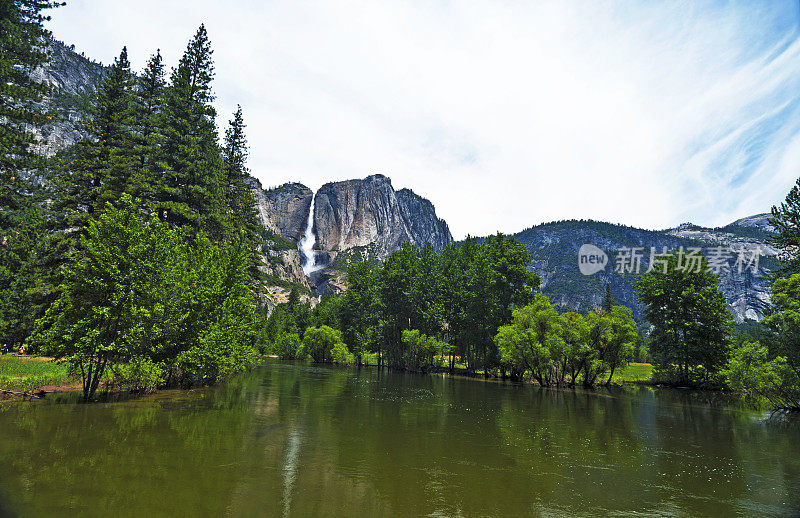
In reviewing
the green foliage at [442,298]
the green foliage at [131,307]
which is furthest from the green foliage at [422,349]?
the green foliage at [131,307]

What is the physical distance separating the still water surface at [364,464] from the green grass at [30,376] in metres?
2.89

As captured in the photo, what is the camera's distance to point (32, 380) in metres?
23.0

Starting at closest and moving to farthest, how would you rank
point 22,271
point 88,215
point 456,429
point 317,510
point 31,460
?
point 317,510 < point 31,460 < point 456,429 < point 88,215 < point 22,271

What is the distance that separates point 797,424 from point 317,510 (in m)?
36.5

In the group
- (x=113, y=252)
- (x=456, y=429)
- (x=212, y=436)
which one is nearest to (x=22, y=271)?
(x=113, y=252)

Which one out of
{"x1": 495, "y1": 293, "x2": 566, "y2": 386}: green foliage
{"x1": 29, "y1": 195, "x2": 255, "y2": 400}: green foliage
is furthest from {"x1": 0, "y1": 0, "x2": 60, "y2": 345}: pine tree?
{"x1": 495, "y1": 293, "x2": 566, "y2": 386}: green foliage

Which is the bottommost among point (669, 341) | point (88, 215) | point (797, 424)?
point (797, 424)

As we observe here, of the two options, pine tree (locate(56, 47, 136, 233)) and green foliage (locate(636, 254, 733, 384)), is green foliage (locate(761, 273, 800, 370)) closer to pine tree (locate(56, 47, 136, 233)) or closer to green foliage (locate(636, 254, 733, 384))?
green foliage (locate(636, 254, 733, 384))

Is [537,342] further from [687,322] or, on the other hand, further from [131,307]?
[131,307]

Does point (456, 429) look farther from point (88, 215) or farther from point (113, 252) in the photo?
point (88, 215)

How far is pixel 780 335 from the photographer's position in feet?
107

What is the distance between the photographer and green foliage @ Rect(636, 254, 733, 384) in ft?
178

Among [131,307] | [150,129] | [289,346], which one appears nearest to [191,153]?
[150,129]

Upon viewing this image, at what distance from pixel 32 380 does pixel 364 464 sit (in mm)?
22502
